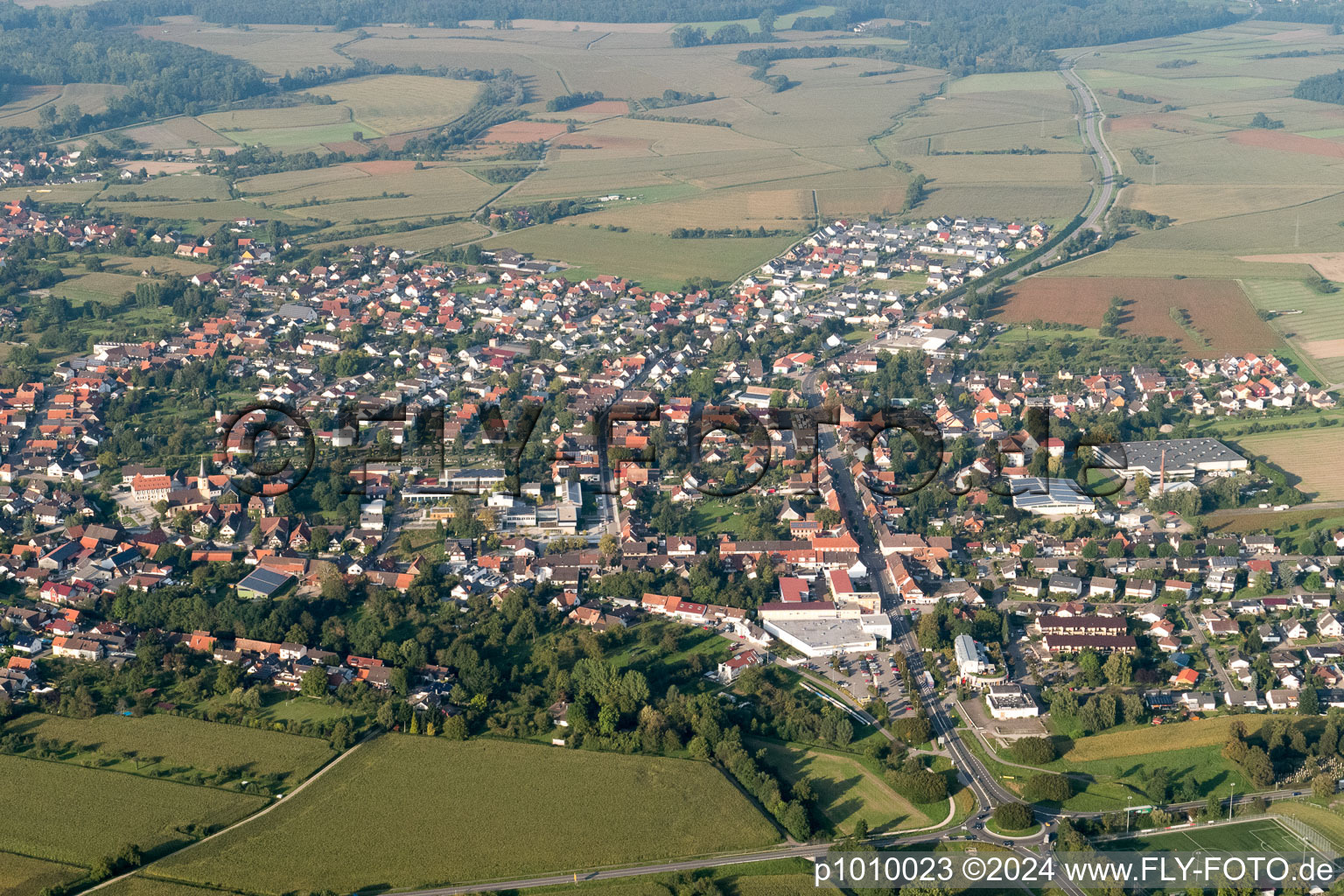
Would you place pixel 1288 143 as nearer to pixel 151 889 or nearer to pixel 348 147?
pixel 348 147

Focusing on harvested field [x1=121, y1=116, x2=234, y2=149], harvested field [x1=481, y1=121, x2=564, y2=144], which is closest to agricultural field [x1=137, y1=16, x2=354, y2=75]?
harvested field [x1=121, y1=116, x2=234, y2=149]

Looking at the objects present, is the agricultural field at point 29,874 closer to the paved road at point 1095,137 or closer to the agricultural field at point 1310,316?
the agricultural field at point 1310,316

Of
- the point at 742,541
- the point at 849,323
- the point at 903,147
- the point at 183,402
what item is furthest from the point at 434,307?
the point at 903,147

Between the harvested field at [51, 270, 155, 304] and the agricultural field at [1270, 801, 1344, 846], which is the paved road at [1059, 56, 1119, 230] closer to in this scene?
the harvested field at [51, 270, 155, 304]

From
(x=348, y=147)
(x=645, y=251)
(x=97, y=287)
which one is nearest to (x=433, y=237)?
(x=645, y=251)

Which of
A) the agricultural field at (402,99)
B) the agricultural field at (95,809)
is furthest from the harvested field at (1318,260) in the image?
the agricultural field at (402,99)

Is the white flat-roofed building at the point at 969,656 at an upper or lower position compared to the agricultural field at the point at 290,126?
lower
